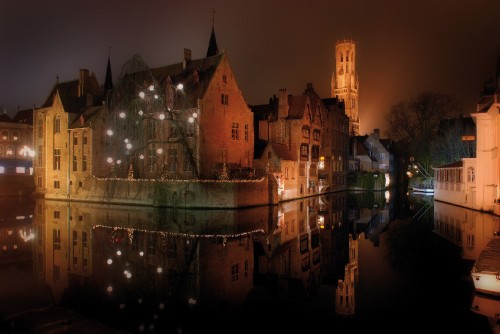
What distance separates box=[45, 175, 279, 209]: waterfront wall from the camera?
38.3 metres

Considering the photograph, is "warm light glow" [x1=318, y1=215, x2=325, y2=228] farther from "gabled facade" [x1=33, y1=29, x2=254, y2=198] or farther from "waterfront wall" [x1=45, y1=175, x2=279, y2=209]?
"gabled facade" [x1=33, y1=29, x2=254, y2=198]

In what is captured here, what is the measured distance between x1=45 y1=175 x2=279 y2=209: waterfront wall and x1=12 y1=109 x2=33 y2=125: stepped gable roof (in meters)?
52.2

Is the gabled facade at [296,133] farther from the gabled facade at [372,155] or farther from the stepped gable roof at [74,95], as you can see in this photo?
the gabled facade at [372,155]

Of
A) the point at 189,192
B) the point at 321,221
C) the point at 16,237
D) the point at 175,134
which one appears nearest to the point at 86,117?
the point at 175,134

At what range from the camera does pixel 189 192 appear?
1527 inches

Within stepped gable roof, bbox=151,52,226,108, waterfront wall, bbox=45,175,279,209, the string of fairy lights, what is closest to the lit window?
the string of fairy lights

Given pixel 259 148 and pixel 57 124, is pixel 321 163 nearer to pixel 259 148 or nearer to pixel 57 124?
pixel 259 148

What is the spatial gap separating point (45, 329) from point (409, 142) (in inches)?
3139

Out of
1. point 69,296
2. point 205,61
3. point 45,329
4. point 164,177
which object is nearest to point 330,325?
point 45,329

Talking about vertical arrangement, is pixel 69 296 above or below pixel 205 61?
below

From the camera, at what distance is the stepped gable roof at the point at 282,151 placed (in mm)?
50719

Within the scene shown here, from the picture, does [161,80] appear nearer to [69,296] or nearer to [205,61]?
[205,61]

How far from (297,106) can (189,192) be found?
23.8m

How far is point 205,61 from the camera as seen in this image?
158 ft
